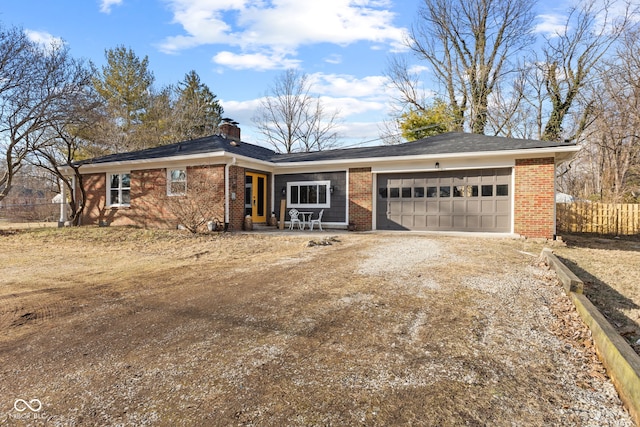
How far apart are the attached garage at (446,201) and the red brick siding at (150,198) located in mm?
5508

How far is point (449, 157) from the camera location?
36.4 ft

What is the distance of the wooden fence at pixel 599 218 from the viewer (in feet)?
47.4

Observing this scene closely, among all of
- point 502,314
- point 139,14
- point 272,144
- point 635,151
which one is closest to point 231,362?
point 502,314

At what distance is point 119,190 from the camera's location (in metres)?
14.5

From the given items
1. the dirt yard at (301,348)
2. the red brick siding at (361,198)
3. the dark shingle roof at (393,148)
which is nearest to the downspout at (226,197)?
the dark shingle roof at (393,148)

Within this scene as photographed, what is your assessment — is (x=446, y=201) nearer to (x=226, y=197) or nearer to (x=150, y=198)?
(x=226, y=197)

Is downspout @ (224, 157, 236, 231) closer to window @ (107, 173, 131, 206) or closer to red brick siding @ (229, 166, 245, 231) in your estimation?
red brick siding @ (229, 166, 245, 231)

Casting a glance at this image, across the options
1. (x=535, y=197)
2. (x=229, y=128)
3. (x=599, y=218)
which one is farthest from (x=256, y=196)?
(x=599, y=218)

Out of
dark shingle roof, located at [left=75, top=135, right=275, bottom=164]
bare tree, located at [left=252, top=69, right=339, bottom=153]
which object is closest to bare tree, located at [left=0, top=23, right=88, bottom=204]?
dark shingle roof, located at [left=75, top=135, right=275, bottom=164]

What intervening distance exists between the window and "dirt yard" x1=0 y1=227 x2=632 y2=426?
28.1ft

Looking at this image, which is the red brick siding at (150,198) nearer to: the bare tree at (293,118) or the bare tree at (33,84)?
the bare tree at (33,84)

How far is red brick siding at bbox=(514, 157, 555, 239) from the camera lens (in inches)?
404

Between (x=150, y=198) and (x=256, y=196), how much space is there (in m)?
3.91

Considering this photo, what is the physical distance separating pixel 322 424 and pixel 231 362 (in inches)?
39.5
